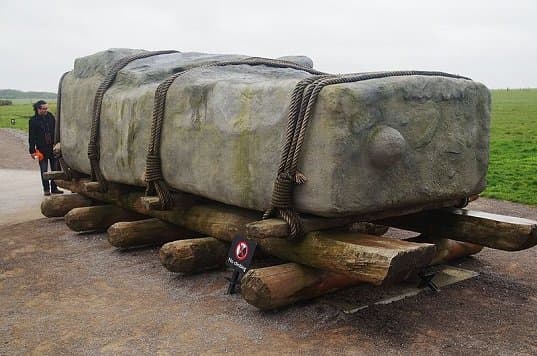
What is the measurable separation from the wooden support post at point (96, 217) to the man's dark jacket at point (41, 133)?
124 inches

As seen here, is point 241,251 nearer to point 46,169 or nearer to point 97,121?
point 97,121

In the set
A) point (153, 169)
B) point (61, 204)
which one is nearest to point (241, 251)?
point (153, 169)

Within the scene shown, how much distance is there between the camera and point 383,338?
138 inches

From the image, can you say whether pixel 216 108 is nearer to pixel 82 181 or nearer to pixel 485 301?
pixel 485 301

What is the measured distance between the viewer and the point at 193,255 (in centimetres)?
462

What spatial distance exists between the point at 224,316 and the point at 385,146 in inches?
58.8

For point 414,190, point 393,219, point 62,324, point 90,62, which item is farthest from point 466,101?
point 90,62

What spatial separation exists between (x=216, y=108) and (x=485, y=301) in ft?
7.67

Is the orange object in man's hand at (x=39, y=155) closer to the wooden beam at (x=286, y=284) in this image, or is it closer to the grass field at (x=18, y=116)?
the wooden beam at (x=286, y=284)

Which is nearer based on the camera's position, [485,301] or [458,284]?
[485,301]

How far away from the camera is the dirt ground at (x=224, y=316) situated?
11.3 feet

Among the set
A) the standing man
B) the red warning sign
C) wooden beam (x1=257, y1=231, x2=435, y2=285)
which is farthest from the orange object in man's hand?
wooden beam (x1=257, y1=231, x2=435, y2=285)

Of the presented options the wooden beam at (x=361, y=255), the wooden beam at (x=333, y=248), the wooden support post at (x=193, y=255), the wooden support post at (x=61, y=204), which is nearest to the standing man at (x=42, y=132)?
the wooden support post at (x=61, y=204)

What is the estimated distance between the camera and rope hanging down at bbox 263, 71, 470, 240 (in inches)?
146
